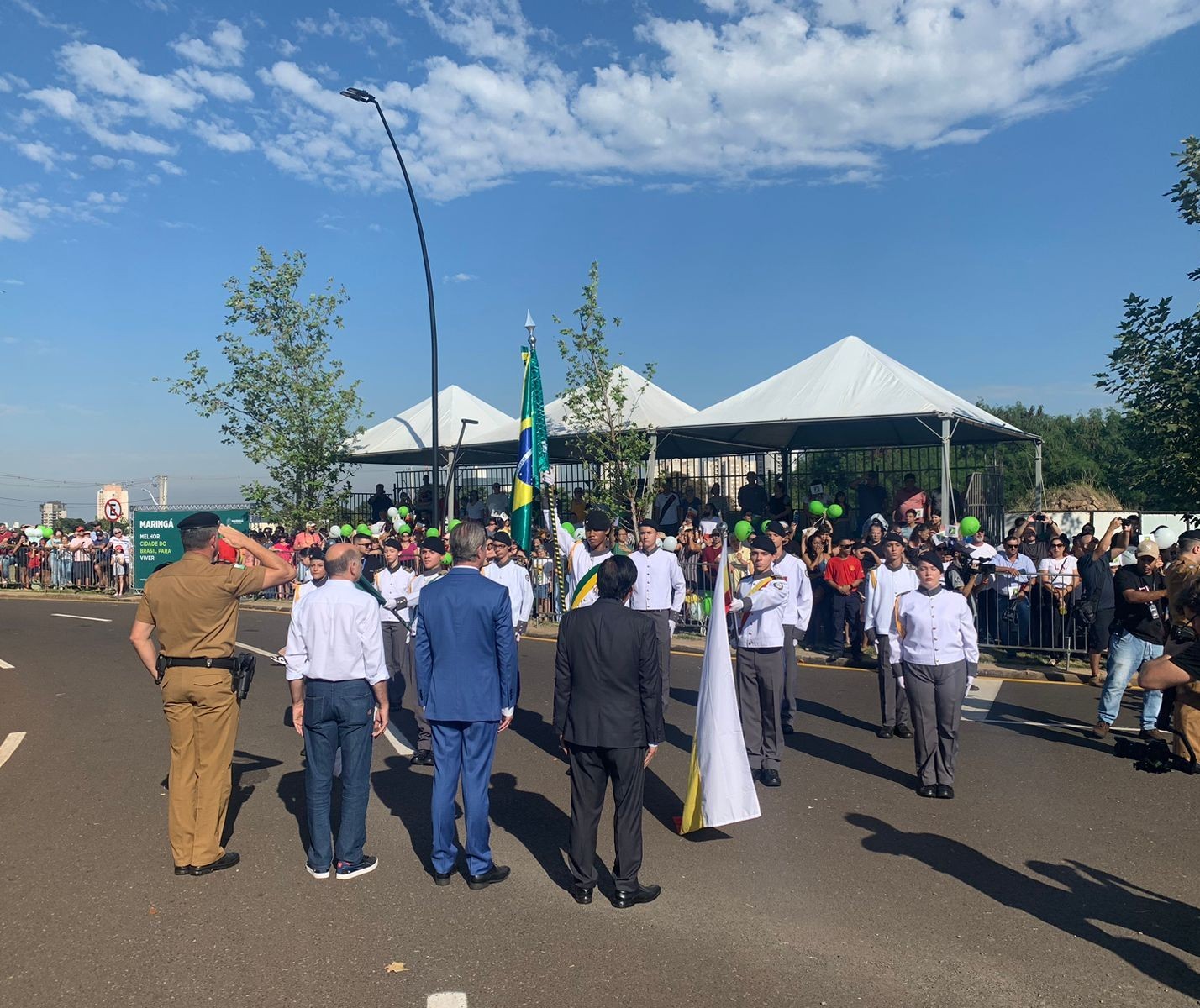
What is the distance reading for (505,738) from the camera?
8.76m

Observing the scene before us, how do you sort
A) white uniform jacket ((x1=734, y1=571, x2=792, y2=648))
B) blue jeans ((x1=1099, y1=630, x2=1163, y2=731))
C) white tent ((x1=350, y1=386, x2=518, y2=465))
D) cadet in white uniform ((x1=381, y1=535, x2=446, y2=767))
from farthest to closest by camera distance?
white tent ((x1=350, y1=386, x2=518, y2=465)), blue jeans ((x1=1099, y1=630, x2=1163, y2=731)), cadet in white uniform ((x1=381, y1=535, x2=446, y2=767)), white uniform jacket ((x1=734, y1=571, x2=792, y2=648))

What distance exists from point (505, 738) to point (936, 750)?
369 cm

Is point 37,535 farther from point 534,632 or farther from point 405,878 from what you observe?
point 405,878

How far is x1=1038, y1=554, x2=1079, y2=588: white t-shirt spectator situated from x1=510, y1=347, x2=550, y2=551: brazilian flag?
293 inches

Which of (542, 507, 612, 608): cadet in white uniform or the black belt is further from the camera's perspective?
(542, 507, 612, 608): cadet in white uniform

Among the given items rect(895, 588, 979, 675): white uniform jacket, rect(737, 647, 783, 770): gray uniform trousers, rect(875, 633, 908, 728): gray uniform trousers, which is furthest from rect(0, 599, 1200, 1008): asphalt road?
rect(895, 588, 979, 675): white uniform jacket

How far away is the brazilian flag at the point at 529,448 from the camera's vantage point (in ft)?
50.8

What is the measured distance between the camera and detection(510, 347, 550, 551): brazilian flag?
50.8 feet

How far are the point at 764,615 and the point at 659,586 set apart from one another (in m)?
1.59

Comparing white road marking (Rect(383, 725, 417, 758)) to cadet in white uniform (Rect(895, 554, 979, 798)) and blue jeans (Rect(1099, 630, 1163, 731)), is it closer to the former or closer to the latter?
cadet in white uniform (Rect(895, 554, 979, 798))

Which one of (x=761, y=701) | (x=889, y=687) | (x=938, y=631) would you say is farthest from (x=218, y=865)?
(x=889, y=687)

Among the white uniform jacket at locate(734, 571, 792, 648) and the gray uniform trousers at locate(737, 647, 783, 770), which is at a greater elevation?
the white uniform jacket at locate(734, 571, 792, 648)

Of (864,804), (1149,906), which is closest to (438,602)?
(864,804)

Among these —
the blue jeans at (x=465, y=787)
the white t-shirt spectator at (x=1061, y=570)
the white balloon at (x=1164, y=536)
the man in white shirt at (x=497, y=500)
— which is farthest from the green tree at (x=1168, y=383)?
the man in white shirt at (x=497, y=500)
